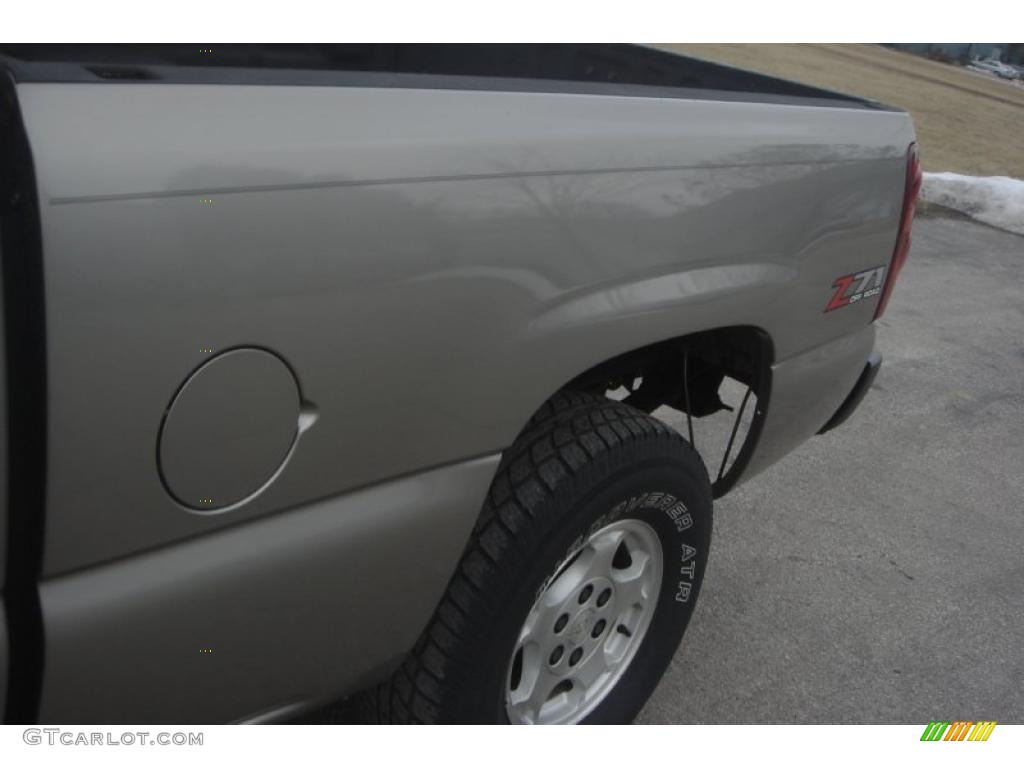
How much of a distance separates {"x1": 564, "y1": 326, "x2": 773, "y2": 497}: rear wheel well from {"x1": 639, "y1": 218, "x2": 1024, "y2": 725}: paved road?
1.76 feet

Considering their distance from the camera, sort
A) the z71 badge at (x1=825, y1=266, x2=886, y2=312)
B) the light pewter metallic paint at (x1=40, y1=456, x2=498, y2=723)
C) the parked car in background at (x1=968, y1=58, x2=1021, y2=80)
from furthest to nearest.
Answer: the parked car in background at (x1=968, y1=58, x2=1021, y2=80) < the z71 badge at (x1=825, y1=266, x2=886, y2=312) < the light pewter metallic paint at (x1=40, y1=456, x2=498, y2=723)

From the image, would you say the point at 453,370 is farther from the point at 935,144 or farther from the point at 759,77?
the point at 935,144

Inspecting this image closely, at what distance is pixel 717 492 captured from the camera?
2.61m

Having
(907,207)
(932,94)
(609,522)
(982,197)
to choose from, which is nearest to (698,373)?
(907,207)

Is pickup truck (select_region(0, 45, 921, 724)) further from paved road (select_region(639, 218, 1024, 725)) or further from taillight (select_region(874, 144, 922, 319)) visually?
paved road (select_region(639, 218, 1024, 725))

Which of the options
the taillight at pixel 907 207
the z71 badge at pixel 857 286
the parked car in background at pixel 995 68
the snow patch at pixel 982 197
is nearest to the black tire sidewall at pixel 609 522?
the z71 badge at pixel 857 286

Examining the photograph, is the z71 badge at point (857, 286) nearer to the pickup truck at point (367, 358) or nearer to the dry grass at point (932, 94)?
the pickup truck at point (367, 358)

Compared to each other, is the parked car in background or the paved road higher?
the parked car in background

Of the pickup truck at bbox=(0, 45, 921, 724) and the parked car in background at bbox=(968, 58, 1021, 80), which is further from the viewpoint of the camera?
the parked car in background at bbox=(968, 58, 1021, 80)

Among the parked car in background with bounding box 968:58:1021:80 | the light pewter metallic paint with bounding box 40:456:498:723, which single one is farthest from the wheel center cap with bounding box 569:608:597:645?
the parked car in background with bounding box 968:58:1021:80

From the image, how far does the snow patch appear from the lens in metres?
9.06

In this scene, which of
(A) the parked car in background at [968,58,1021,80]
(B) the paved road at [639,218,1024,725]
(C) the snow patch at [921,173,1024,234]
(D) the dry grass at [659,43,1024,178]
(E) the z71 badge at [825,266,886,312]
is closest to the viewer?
(E) the z71 badge at [825,266,886,312]

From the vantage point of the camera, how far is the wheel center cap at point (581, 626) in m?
2.09

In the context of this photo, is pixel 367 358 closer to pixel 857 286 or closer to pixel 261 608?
pixel 261 608
